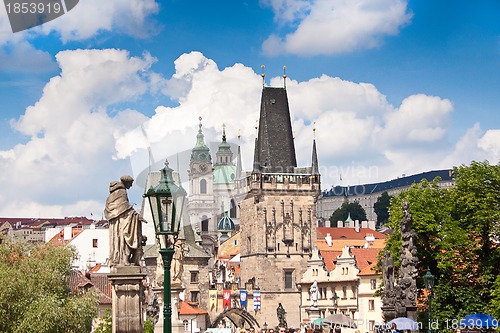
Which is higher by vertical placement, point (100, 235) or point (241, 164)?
point (241, 164)

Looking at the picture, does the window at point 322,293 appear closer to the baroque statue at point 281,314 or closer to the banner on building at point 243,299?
the baroque statue at point 281,314

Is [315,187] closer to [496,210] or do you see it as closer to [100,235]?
[100,235]

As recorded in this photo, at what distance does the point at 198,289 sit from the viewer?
101 meters

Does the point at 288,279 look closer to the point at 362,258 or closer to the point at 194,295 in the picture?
the point at 194,295

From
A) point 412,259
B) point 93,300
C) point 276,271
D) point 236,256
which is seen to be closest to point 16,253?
point 93,300

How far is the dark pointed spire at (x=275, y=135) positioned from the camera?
4808 inches

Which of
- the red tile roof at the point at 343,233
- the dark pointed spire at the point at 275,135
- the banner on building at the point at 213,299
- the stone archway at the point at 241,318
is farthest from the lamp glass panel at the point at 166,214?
the red tile roof at the point at 343,233

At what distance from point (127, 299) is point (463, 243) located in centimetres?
3532

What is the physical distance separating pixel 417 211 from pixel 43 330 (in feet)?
80.3

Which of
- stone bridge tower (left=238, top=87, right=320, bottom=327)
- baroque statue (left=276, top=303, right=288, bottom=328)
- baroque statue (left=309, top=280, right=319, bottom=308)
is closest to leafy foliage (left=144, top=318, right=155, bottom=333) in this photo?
baroque statue (left=309, top=280, right=319, bottom=308)

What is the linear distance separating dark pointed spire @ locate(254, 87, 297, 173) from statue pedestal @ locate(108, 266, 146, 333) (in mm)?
103147

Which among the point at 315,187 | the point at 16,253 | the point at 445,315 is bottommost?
the point at 445,315

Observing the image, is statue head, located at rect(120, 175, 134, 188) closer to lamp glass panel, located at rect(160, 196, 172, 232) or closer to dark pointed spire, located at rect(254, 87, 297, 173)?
lamp glass panel, located at rect(160, 196, 172, 232)

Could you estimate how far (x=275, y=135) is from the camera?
122 m
